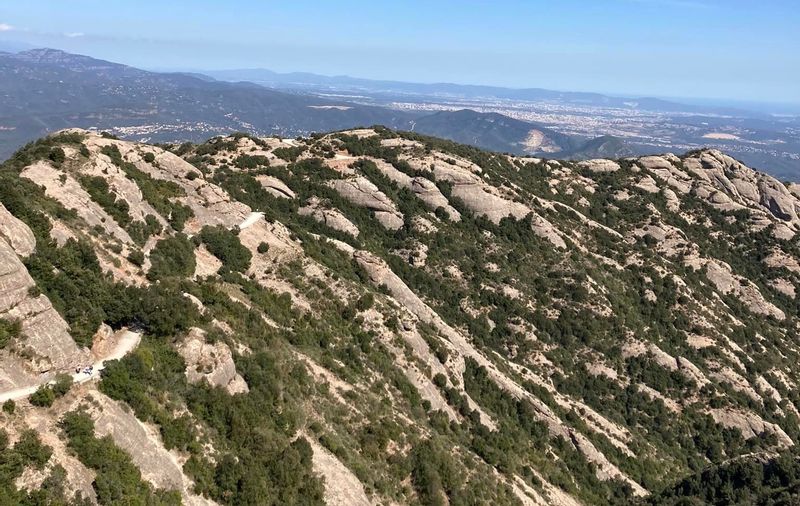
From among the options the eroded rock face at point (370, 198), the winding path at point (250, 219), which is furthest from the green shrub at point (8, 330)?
the eroded rock face at point (370, 198)

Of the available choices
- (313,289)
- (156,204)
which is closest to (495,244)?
(313,289)

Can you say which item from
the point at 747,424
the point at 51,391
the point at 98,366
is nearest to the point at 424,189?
the point at 747,424

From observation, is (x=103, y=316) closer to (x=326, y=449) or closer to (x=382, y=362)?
(x=326, y=449)

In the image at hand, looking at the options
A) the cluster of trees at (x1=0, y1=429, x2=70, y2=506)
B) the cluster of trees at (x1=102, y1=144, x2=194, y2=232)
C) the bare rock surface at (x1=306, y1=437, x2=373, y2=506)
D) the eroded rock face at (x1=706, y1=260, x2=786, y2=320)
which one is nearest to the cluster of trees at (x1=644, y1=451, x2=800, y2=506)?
the bare rock surface at (x1=306, y1=437, x2=373, y2=506)

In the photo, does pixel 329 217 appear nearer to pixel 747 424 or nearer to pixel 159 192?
pixel 159 192

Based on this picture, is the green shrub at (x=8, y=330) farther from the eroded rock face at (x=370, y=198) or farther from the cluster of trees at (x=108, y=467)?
the eroded rock face at (x=370, y=198)

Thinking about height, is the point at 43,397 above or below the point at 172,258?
below
